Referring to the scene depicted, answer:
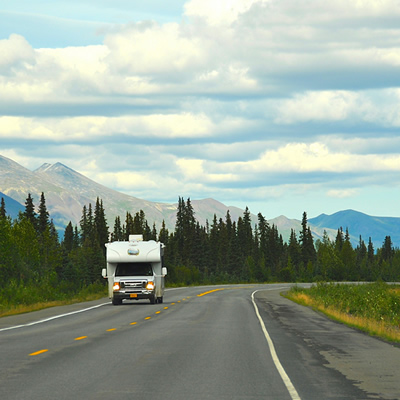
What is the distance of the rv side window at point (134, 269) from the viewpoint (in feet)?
131

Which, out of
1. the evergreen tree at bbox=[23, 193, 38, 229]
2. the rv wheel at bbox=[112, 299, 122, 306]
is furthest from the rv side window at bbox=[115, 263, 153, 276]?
the evergreen tree at bbox=[23, 193, 38, 229]

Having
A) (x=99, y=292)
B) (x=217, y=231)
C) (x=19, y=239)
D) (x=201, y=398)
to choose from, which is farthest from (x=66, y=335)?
(x=217, y=231)

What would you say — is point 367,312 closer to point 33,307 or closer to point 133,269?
point 133,269

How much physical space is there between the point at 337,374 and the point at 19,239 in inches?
4004

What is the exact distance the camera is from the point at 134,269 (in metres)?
40.0

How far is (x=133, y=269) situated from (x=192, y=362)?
25598 millimetres

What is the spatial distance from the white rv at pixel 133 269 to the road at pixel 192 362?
12.8 meters

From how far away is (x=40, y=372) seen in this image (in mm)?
12789

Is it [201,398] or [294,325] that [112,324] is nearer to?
[294,325]

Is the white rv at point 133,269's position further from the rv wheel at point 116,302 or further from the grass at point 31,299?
the grass at point 31,299

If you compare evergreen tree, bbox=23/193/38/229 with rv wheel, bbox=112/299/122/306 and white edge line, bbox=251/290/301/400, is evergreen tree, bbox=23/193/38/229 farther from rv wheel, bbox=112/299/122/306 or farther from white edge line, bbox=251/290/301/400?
white edge line, bbox=251/290/301/400

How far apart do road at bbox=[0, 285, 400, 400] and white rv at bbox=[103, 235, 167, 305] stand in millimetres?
12833

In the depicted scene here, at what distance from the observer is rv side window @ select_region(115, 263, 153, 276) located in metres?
39.8

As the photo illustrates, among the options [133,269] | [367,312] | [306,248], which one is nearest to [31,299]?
[133,269]
